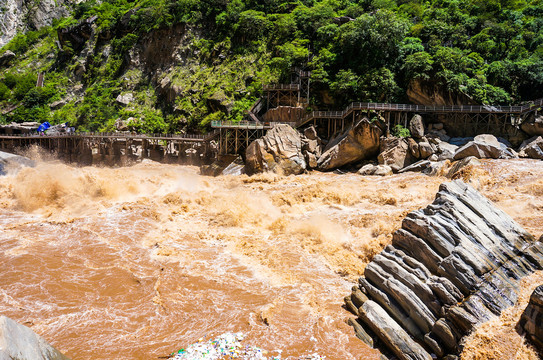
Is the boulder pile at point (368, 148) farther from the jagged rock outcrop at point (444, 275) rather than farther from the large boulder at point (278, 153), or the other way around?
the jagged rock outcrop at point (444, 275)

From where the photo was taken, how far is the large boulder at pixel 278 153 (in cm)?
3177

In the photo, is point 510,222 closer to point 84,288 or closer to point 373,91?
point 84,288

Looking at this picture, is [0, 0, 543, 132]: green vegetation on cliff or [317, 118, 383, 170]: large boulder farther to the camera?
[0, 0, 543, 132]: green vegetation on cliff

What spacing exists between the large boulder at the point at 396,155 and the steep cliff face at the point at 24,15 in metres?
85.9

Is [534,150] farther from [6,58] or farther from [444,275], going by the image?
[6,58]

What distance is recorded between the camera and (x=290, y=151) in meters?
32.2

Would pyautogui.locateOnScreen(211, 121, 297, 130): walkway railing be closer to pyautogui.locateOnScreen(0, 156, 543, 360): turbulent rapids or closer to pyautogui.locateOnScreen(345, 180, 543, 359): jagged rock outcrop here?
pyautogui.locateOnScreen(0, 156, 543, 360): turbulent rapids

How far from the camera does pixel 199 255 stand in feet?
49.8

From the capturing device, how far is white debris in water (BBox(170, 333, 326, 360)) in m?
8.41

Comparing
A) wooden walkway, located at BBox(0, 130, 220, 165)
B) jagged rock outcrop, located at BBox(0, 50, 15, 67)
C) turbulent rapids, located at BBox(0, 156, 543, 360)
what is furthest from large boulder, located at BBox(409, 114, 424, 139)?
jagged rock outcrop, located at BBox(0, 50, 15, 67)

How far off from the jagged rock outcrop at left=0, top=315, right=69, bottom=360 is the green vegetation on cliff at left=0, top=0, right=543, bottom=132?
110 ft

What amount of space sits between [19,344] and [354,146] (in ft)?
98.5

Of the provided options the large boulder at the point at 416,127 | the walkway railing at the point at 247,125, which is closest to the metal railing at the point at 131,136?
the walkway railing at the point at 247,125

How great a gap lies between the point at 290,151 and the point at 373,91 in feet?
35.8
